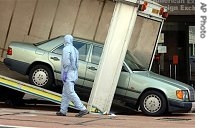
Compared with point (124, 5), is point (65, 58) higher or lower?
lower

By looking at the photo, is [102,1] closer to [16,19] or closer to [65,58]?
[16,19]

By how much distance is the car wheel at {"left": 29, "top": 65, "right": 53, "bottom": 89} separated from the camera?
10070 mm

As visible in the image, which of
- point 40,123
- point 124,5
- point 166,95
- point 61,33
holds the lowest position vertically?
point 40,123

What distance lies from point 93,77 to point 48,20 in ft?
10.0

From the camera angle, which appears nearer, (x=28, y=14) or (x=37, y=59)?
(x=37, y=59)

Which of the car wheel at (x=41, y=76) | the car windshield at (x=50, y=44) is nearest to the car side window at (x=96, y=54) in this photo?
the car windshield at (x=50, y=44)

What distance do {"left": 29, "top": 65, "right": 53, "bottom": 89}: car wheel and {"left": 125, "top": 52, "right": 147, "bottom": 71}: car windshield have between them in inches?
77.7

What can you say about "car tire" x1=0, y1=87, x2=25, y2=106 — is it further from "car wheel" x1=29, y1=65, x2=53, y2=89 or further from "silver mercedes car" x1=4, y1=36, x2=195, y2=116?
"car wheel" x1=29, y1=65, x2=53, y2=89

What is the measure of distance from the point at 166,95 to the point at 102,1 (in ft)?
11.0

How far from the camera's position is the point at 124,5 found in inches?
379

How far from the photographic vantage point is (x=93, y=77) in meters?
10.1

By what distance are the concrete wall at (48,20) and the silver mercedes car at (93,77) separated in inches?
56.7
